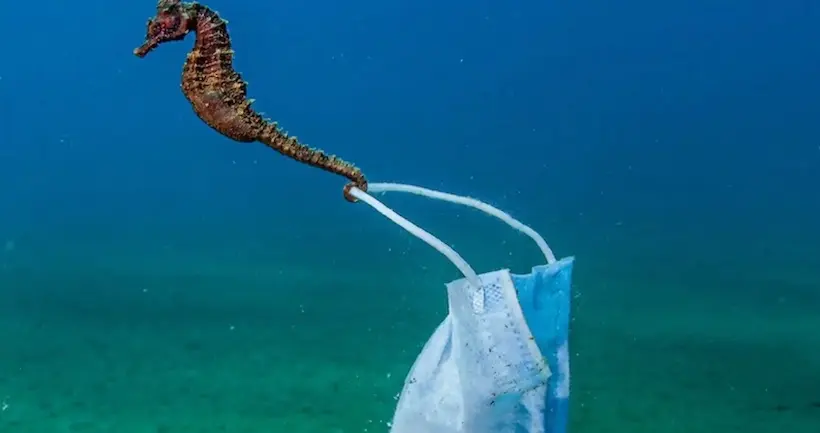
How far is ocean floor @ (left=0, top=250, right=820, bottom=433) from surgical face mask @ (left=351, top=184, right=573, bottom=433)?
3.40 meters

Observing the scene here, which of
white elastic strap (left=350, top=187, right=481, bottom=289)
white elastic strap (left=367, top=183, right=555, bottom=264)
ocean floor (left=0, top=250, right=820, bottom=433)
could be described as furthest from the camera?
ocean floor (left=0, top=250, right=820, bottom=433)

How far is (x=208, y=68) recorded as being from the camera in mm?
2004

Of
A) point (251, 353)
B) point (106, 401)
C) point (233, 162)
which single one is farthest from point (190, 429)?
point (233, 162)

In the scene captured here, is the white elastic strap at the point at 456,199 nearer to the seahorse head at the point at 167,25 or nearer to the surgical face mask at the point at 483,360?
the surgical face mask at the point at 483,360

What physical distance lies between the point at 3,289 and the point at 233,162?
11.6 meters

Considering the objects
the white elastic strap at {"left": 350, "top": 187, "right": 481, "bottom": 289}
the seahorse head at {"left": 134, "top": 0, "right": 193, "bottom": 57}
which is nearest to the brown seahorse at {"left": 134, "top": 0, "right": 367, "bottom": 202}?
the seahorse head at {"left": 134, "top": 0, "right": 193, "bottom": 57}

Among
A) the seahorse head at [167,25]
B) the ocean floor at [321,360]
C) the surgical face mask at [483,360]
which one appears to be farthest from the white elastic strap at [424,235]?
the ocean floor at [321,360]

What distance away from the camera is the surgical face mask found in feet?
6.88

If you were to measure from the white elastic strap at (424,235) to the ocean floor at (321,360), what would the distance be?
11.9ft

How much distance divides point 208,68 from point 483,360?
92 cm

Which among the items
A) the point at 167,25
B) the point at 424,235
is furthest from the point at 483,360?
the point at 167,25

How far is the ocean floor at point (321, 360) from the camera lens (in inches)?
225

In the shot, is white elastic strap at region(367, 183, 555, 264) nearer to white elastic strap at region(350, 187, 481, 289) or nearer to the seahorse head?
white elastic strap at region(350, 187, 481, 289)

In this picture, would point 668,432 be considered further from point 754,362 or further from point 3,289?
point 3,289
